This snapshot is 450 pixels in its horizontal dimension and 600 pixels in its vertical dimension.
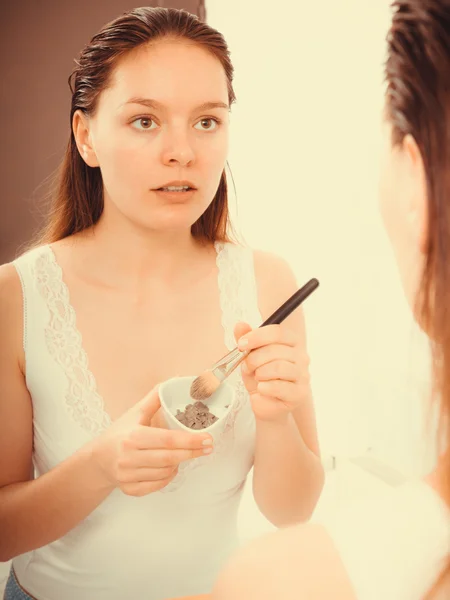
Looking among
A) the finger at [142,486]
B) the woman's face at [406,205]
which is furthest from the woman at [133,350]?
the woman's face at [406,205]

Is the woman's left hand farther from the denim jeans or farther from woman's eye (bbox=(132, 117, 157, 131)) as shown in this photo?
the denim jeans

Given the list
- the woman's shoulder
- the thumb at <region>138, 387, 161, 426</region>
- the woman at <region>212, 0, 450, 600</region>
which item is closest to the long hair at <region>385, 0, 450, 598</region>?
the woman at <region>212, 0, 450, 600</region>

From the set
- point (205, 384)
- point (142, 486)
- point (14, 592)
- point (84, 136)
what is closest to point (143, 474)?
point (142, 486)

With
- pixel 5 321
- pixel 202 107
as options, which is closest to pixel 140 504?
pixel 5 321

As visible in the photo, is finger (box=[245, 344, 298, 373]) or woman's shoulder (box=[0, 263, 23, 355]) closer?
finger (box=[245, 344, 298, 373])

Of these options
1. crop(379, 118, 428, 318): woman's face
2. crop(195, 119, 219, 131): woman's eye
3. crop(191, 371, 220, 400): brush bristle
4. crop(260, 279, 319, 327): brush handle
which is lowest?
crop(191, 371, 220, 400): brush bristle

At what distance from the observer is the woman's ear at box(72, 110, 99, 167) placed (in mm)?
833

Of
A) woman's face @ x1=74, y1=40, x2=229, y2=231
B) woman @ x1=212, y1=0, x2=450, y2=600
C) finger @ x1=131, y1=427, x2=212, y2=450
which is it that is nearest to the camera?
woman @ x1=212, y1=0, x2=450, y2=600

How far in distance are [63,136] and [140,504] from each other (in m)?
0.90

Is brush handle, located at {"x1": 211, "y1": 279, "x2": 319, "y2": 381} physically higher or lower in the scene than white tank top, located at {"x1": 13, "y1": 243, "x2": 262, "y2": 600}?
higher

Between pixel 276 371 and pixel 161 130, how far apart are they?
0.35 m

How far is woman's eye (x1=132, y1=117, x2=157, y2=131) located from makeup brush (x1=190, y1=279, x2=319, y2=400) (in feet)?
0.98

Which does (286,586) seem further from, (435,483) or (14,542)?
(14,542)

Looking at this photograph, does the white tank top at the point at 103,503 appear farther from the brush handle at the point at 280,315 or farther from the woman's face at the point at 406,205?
the woman's face at the point at 406,205
